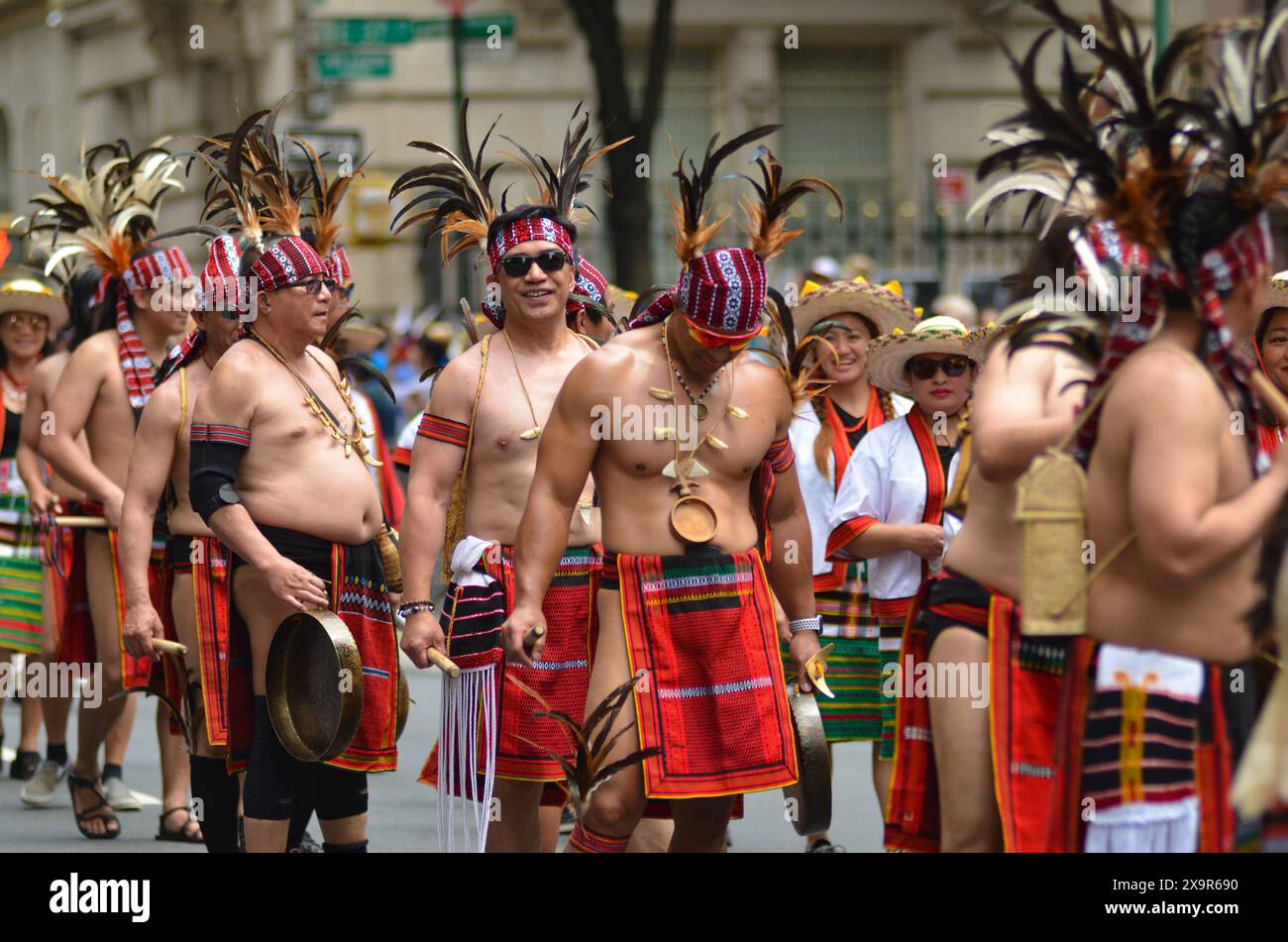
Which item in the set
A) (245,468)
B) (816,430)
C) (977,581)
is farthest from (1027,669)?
(816,430)

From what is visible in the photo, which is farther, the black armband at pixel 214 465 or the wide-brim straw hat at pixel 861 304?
the wide-brim straw hat at pixel 861 304

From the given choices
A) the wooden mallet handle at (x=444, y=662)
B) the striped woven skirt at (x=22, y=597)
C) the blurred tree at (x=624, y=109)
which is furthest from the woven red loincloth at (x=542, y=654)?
the blurred tree at (x=624, y=109)

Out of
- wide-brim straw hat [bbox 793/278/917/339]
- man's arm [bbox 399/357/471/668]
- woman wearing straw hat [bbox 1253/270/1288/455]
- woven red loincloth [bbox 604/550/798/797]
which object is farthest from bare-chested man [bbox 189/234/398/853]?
woman wearing straw hat [bbox 1253/270/1288/455]

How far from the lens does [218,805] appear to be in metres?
7.23

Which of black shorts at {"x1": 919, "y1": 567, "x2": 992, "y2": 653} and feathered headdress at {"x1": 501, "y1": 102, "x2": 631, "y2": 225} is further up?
feathered headdress at {"x1": 501, "y1": 102, "x2": 631, "y2": 225}

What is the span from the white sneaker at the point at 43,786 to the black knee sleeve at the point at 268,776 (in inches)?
134

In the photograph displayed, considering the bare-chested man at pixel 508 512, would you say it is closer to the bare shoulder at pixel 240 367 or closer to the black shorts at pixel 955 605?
the bare shoulder at pixel 240 367

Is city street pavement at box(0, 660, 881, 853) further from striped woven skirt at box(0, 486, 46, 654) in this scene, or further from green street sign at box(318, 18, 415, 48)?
green street sign at box(318, 18, 415, 48)

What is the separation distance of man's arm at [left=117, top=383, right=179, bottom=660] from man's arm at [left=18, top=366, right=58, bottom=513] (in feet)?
8.78

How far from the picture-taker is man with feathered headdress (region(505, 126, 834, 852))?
5945 mm

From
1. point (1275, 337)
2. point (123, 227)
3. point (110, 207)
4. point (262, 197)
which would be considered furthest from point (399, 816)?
point (1275, 337)

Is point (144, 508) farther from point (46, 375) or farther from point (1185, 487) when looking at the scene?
point (1185, 487)

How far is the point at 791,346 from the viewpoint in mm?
6465

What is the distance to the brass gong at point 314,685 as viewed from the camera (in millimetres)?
6383
